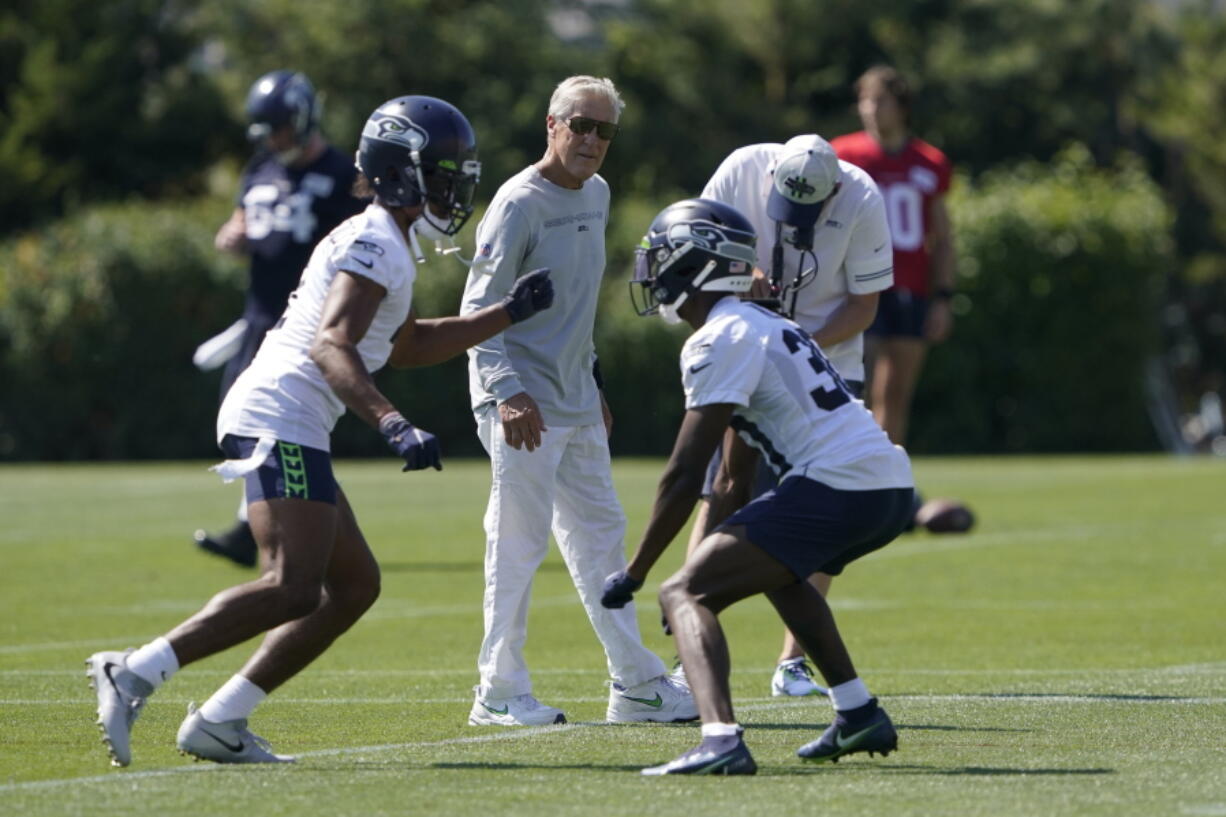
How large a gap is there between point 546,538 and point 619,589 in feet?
5.08

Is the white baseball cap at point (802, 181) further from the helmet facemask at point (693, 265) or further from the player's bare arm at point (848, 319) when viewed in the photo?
the helmet facemask at point (693, 265)

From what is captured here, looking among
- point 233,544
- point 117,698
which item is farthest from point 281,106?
point 117,698

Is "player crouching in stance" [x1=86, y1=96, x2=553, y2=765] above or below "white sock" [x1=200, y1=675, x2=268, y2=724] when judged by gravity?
above

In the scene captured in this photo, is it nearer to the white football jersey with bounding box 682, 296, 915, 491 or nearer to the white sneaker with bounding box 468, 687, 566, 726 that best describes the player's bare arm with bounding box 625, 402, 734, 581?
the white football jersey with bounding box 682, 296, 915, 491

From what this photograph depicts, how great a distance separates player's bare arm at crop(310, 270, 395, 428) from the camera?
6.41m

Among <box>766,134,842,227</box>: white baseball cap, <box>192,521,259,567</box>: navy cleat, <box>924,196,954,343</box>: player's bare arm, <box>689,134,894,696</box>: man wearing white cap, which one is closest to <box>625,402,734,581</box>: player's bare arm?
<box>689,134,894,696</box>: man wearing white cap

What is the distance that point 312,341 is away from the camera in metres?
6.79

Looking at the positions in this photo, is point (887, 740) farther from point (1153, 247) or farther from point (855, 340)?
point (1153, 247)

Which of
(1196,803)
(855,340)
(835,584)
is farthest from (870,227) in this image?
(835,584)

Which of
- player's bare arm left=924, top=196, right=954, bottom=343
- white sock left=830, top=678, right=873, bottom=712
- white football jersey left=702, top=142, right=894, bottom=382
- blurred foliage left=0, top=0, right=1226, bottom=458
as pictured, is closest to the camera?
white sock left=830, top=678, right=873, bottom=712

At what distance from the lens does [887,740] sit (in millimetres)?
6496

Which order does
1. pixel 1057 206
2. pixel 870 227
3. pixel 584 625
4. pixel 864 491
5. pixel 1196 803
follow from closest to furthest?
1. pixel 1196 803
2. pixel 864 491
3. pixel 870 227
4. pixel 584 625
5. pixel 1057 206

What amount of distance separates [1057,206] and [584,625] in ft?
75.0

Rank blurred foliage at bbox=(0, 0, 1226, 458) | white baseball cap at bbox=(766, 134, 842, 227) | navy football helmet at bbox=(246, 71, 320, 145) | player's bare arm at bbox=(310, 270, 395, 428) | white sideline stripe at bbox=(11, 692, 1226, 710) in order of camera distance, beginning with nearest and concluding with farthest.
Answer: player's bare arm at bbox=(310, 270, 395, 428)
white sideline stripe at bbox=(11, 692, 1226, 710)
white baseball cap at bbox=(766, 134, 842, 227)
navy football helmet at bbox=(246, 71, 320, 145)
blurred foliage at bbox=(0, 0, 1226, 458)
